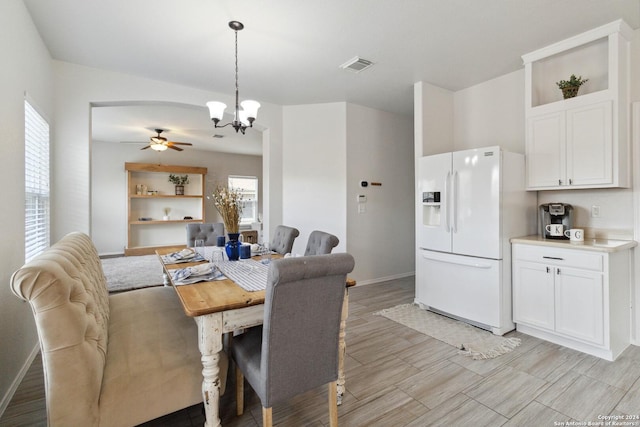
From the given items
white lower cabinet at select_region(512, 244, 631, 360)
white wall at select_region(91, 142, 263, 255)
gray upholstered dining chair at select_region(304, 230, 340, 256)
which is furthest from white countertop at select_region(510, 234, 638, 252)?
white wall at select_region(91, 142, 263, 255)

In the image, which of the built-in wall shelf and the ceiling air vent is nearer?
the ceiling air vent

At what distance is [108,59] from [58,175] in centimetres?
134

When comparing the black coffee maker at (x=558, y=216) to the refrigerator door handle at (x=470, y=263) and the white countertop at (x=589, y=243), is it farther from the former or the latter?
the refrigerator door handle at (x=470, y=263)

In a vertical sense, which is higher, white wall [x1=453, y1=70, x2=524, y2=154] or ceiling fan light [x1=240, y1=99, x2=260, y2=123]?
white wall [x1=453, y1=70, x2=524, y2=154]

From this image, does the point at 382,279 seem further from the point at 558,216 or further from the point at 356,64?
the point at 356,64

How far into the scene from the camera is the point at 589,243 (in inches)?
103

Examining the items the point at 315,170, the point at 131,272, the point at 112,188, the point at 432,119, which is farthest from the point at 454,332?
the point at 112,188

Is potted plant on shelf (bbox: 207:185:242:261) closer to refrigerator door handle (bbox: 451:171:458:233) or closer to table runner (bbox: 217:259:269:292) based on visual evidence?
table runner (bbox: 217:259:269:292)

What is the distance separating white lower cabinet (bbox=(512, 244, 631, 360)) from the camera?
241cm

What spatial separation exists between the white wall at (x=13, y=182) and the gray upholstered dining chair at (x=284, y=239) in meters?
2.04

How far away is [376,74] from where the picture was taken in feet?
11.9

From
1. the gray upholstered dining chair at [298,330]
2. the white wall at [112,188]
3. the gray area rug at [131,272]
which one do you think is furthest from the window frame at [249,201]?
the gray upholstered dining chair at [298,330]

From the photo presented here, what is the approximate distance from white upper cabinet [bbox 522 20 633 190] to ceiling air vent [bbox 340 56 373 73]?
163 cm

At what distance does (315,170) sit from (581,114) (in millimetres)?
3104
